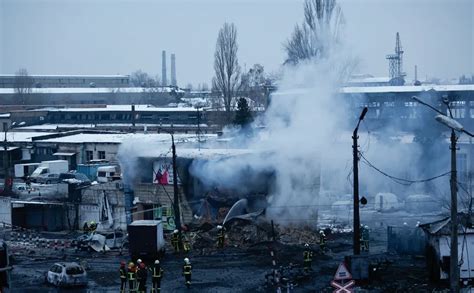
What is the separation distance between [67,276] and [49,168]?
1769 centimetres

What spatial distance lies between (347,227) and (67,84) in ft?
282

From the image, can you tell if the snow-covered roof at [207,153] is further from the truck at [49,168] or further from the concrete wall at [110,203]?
the truck at [49,168]

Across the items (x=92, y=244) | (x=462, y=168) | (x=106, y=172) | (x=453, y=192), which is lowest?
(x=92, y=244)

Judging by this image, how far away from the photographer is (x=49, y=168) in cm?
3381

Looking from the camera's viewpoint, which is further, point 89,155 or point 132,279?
point 89,155

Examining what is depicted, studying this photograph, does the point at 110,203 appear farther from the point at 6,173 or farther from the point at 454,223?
the point at 454,223

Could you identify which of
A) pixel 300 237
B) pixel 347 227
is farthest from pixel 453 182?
pixel 347 227

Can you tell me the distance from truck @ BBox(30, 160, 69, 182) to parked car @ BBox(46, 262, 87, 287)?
669 inches

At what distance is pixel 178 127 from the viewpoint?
52.0 m

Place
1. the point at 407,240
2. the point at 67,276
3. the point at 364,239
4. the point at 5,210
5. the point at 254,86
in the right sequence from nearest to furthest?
the point at 67,276 < the point at 407,240 < the point at 364,239 < the point at 5,210 < the point at 254,86

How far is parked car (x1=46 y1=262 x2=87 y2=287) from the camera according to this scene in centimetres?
1697

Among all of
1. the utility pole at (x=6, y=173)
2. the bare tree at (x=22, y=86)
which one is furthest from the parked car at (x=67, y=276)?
the bare tree at (x=22, y=86)

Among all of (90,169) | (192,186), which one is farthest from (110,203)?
(90,169)

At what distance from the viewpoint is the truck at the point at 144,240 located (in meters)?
19.9
